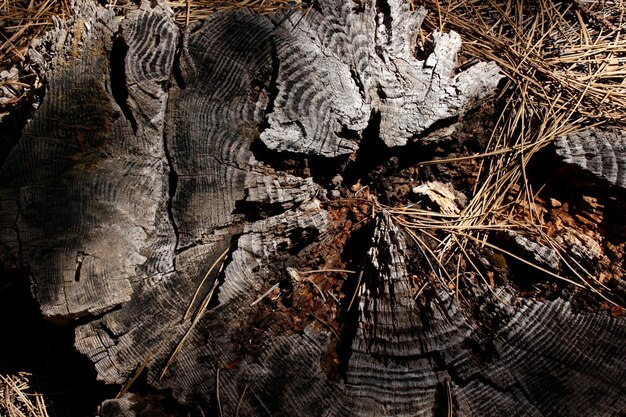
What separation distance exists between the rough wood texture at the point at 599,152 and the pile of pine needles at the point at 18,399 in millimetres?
2190

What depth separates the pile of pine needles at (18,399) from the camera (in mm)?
1751

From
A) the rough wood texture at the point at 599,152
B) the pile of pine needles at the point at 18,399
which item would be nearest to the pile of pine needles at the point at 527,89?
the rough wood texture at the point at 599,152

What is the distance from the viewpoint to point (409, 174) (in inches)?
70.4

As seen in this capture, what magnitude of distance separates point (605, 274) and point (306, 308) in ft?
3.36

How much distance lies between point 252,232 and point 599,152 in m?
1.25

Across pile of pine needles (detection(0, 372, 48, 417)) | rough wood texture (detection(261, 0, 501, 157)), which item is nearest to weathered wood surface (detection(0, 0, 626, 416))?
rough wood texture (detection(261, 0, 501, 157))

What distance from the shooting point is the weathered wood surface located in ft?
4.38

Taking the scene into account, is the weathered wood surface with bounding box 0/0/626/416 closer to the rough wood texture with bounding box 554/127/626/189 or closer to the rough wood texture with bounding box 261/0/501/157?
the rough wood texture with bounding box 261/0/501/157

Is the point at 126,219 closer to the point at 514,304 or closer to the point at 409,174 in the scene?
the point at 409,174

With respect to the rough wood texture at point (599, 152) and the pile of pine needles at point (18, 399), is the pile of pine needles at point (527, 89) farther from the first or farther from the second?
the pile of pine needles at point (18, 399)

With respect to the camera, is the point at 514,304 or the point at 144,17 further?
the point at 144,17

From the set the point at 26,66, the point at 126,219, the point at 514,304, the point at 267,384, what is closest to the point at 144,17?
the point at 126,219

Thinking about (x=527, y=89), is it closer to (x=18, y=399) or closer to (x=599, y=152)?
(x=599, y=152)

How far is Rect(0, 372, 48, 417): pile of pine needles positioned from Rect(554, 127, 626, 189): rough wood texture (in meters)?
2.19
